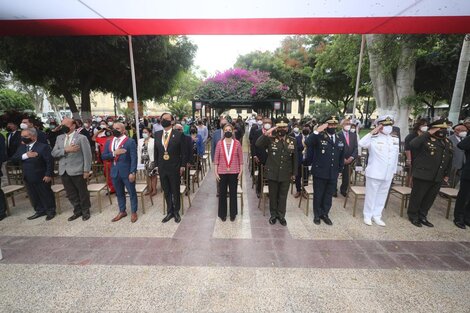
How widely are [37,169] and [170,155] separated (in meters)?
2.58

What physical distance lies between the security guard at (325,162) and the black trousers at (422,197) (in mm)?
1468

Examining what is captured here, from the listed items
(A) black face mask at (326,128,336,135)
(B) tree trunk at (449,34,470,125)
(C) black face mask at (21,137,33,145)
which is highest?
(B) tree trunk at (449,34,470,125)

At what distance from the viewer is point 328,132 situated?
4.48m

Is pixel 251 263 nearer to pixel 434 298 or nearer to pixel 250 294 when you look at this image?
pixel 250 294

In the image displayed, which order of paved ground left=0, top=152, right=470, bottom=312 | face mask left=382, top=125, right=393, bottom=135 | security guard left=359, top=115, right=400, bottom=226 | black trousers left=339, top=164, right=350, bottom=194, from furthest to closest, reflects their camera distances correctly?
1. black trousers left=339, top=164, right=350, bottom=194
2. security guard left=359, top=115, right=400, bottom=226
3. face mask left=382, top=125, right=393, bottom=135
4. paved ground left=0, top=152, right=470, bottom=312

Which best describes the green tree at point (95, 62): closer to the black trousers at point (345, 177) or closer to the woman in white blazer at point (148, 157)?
the woman in white blazer at point (148, 157)

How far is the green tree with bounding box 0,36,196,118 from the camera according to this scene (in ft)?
30.0

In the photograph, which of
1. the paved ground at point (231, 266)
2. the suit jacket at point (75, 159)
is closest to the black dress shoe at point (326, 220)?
the paved ground at point (231, 266)

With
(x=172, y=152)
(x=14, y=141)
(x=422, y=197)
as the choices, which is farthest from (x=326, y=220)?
(x=14, y=141)

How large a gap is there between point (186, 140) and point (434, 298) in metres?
4.09

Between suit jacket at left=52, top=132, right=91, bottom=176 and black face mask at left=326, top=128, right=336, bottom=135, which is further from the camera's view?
suit jacket at left=52, top=132, right=91, bottom=176

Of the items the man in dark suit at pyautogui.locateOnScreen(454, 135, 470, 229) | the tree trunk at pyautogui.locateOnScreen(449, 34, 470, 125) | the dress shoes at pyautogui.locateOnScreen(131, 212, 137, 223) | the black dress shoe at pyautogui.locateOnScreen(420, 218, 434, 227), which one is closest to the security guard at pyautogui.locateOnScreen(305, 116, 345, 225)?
the black dress shoe at pyautogui.locateOnScreen(420, 218, 434, 227)

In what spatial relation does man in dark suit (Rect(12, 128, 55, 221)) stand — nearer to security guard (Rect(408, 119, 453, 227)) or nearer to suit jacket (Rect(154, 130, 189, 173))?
suit jacket (Rect(154, 130, 189, 173))

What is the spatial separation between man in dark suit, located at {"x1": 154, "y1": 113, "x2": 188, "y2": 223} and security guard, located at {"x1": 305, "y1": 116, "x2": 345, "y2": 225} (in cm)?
234
